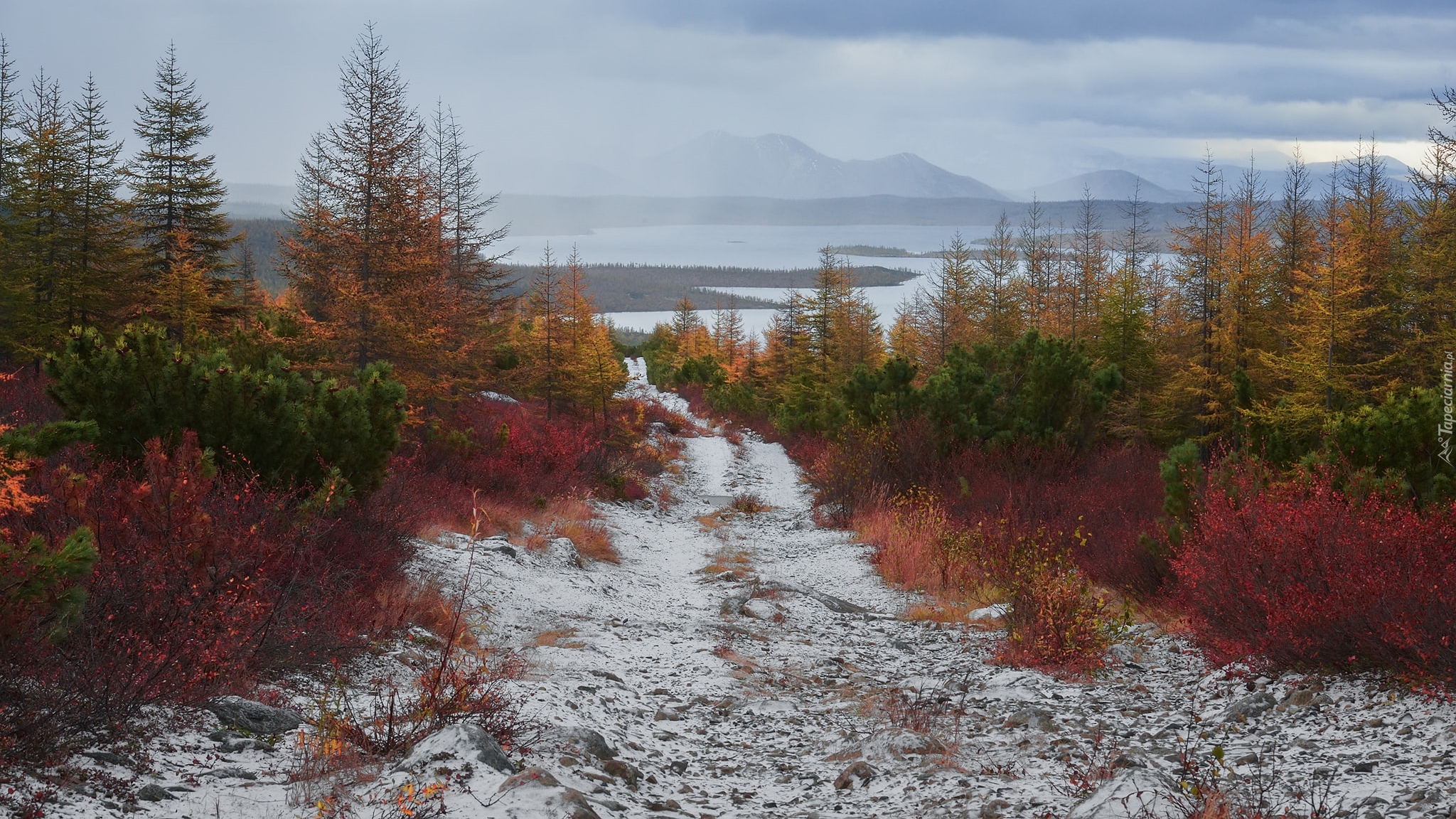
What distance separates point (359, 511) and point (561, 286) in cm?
1880

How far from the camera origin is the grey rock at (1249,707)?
4926 millimetres

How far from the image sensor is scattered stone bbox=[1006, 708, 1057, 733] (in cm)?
526

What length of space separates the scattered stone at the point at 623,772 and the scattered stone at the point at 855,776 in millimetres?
1111

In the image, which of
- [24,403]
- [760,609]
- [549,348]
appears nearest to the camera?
[760,609]

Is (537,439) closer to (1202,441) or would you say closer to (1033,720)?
(1033,720)

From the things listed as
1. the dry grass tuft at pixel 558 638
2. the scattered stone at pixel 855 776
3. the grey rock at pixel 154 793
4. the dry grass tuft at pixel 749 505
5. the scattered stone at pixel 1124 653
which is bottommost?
the dry grass tuft at pixel 749 505

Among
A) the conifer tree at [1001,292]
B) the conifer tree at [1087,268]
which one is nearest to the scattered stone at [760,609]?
the conifer tree at [1087,268]

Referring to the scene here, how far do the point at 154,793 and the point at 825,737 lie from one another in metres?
3.71

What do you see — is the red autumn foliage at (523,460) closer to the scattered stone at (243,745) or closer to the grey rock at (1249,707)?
the scattered stone at (243,745)

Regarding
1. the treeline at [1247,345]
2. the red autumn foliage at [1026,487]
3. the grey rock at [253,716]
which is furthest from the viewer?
the treeline at [1247,345]

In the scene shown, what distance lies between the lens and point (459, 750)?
4.10 m

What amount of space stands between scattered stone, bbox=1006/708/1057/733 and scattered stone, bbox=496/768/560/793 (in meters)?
3.01

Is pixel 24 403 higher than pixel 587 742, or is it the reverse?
pixel 24 403

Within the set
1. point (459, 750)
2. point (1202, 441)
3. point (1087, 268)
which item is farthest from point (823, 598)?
point (1087, 268)
